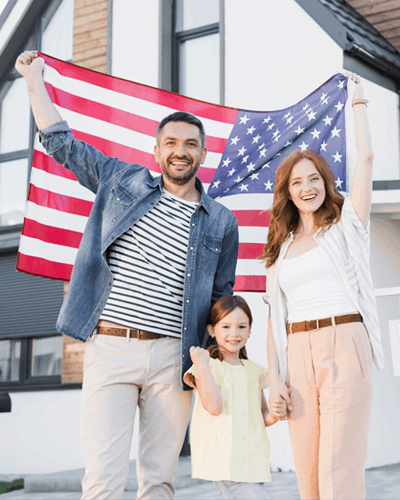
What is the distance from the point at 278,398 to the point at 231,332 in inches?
17.7

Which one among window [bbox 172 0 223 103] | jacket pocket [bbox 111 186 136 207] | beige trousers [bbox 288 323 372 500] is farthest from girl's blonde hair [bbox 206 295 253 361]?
window [bbox 172 0 223 103]

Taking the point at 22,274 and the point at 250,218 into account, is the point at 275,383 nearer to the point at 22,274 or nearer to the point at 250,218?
the point at 250,218

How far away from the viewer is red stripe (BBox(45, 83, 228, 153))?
432 centimetres

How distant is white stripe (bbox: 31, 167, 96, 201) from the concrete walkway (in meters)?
2.94

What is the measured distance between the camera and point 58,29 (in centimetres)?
962

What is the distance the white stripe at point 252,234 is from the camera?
438 cm

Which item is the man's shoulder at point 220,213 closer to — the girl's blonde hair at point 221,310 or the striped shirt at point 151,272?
the striped shirt at point 151,272

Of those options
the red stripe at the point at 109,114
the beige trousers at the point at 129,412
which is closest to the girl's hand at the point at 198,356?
the beige trousers at the point at 129,412

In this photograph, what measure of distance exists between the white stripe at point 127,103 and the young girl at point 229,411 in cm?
182

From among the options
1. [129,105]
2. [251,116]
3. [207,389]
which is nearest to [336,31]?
[251,116]

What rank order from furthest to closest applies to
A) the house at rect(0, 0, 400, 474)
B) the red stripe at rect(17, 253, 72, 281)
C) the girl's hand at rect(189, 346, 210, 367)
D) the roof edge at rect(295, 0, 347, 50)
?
the house at rect(0, 0, 400, 474) → the roof edge at rect(295, 0, 347, 50) → the red stripe at rect(17, 253, 72, 281) → the girl's hand at rect(189, 346, 210, 367)

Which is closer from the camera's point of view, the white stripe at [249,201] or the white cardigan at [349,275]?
the white cardigan at [349,275]

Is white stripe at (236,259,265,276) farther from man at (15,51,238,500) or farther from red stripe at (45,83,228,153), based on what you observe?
man at (15,51,238,500)

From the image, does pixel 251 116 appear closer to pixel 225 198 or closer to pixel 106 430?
pixel 225 198
